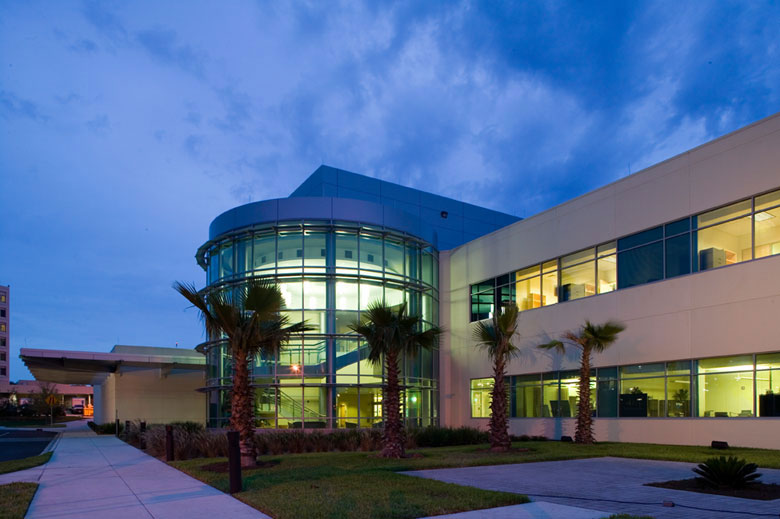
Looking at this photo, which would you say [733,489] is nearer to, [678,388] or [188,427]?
[678,388]

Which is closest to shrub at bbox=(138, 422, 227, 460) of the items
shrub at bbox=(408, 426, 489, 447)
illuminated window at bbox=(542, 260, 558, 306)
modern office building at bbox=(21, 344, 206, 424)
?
shrub at bbox=(408, 426, 489, 447)

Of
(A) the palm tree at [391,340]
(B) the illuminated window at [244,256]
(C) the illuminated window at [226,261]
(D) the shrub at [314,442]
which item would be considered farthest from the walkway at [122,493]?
(C) the illuminated window at [226,261]

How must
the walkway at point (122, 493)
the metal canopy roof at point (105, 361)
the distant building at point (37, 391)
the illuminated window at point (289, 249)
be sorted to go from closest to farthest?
the walkway at point (122, 493), the illuminated window at point (289, 249), the metal canopy roof at point (105, 361), the distant building at point (37, 391)

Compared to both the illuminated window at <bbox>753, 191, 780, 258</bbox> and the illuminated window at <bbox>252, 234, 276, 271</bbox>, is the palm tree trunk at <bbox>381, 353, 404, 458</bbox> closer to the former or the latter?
the illuminated window at <bbox>753, 191, 780, 258</bbox>

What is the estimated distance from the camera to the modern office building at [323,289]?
2691 cm

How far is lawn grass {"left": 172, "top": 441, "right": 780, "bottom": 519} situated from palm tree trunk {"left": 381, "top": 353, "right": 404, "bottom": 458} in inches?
17.9

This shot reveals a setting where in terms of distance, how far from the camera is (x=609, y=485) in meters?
11.7

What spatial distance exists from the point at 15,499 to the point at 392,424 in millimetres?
9222

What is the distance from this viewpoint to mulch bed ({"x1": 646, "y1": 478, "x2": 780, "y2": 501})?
9.78m

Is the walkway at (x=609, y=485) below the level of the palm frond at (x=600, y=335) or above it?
below

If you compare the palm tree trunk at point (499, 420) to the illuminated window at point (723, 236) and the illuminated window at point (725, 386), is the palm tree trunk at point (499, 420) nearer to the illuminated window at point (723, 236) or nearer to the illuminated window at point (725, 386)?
the illuminated window at point (725, 386)

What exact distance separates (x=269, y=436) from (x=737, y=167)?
16.7m

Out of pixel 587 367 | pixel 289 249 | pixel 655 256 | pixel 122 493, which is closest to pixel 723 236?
pixel 655 256

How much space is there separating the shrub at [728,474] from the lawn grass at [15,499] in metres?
10.8
